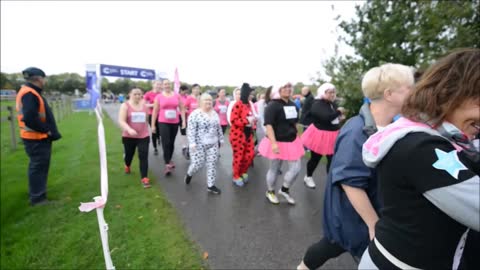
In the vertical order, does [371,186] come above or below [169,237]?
above

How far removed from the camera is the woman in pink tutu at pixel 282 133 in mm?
4016

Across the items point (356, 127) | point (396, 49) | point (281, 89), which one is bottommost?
point (356, 127)

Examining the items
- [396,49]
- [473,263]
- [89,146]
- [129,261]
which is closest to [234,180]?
[129,261]

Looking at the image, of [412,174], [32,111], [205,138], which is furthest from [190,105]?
[412,174]

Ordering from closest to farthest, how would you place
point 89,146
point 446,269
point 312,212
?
point 446,269
point 312,212
point 89,146

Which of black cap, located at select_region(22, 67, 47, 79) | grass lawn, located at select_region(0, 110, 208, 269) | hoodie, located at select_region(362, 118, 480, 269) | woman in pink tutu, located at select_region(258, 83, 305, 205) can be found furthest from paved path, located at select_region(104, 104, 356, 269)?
black cap, located at select_region(22, 67, 47, 79)

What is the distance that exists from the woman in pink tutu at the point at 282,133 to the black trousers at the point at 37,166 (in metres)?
3.22

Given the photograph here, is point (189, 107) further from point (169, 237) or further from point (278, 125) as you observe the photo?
point (169, 237)

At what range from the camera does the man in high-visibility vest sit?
150 inches

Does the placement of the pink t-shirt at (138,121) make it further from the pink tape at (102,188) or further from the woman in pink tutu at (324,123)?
the pink tape at (102,188)

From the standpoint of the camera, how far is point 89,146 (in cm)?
853

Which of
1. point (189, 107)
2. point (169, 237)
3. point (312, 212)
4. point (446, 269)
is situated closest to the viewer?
point (446, 269)

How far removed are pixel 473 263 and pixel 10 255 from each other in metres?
3.87

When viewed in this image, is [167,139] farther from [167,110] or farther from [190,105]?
[190,105]
